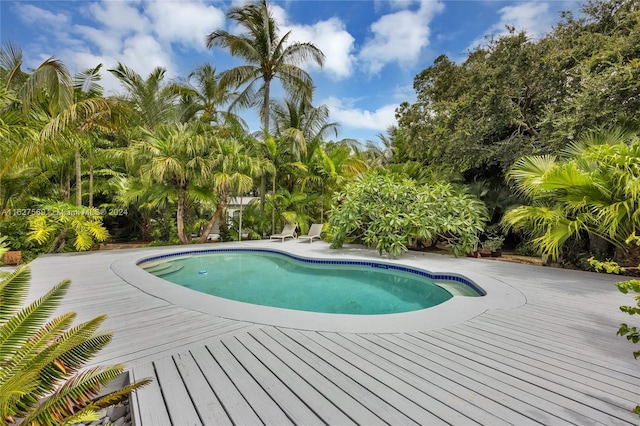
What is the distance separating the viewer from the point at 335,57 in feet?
45.5

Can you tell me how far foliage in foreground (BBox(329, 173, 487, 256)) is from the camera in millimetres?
7926

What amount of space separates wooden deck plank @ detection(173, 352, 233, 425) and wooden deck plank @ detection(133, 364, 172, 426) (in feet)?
0.55

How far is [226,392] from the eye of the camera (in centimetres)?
197

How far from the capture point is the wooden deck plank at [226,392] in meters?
1.74

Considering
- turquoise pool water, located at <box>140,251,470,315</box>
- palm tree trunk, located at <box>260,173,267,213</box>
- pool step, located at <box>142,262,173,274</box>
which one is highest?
palm tree trunk, located at <box>260,173,267,213</box>

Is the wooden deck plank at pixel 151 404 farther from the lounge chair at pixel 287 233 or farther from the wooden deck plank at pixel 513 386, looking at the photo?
the lounge chair at pixel 287 233

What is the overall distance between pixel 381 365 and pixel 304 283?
4.29m

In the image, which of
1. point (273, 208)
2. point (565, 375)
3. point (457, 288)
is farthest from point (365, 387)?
point (273, 208)

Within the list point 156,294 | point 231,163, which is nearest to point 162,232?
point 231,163

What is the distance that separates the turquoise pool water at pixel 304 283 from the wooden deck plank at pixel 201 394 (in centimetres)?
280

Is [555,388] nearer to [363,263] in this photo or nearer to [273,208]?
[363,263]

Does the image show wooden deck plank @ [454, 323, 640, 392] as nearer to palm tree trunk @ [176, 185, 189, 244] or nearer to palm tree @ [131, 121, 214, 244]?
palm tree @ [131, 121, 214, 244]

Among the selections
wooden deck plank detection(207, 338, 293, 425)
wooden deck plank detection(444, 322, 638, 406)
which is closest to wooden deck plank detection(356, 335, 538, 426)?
wooden deck plank detection(444, 322, 638, 406)

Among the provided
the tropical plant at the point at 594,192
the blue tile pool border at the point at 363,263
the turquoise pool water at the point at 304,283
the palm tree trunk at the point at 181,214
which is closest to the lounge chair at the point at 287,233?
the blue tile pool border at the point at 363,263
